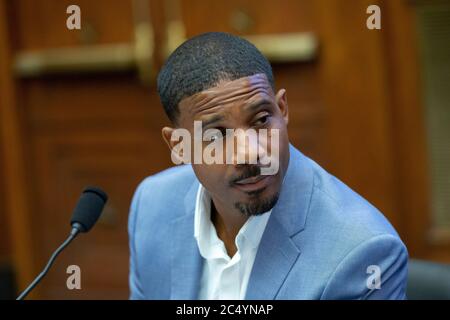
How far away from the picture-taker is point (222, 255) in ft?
5.19

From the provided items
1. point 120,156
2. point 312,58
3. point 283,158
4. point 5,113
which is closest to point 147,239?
point 283,158

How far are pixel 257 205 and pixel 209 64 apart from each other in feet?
0.85

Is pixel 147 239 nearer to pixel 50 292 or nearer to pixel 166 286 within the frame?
pixel 166 286

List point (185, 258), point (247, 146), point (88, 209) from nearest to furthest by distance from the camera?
1. point (247, 146)
2. point (88, 209)
3. point (185, 258)

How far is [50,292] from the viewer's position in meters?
3.40

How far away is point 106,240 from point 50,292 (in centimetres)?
33

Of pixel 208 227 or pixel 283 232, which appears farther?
pixel 208 227

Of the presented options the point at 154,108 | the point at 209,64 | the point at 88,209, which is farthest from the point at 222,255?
the point at 154,108

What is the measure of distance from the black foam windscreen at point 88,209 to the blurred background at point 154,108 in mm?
1481

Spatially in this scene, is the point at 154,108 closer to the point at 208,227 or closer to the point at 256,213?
the point at 208,227

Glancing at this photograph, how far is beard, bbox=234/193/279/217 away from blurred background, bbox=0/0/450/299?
1.50 m

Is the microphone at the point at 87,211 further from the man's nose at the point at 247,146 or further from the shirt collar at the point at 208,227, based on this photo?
the man's nose at the point at 247,146

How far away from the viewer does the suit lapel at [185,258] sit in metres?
1.63

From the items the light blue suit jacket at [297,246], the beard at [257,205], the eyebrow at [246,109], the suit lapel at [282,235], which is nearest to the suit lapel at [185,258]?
the light blue suit jacket at [297,246]
